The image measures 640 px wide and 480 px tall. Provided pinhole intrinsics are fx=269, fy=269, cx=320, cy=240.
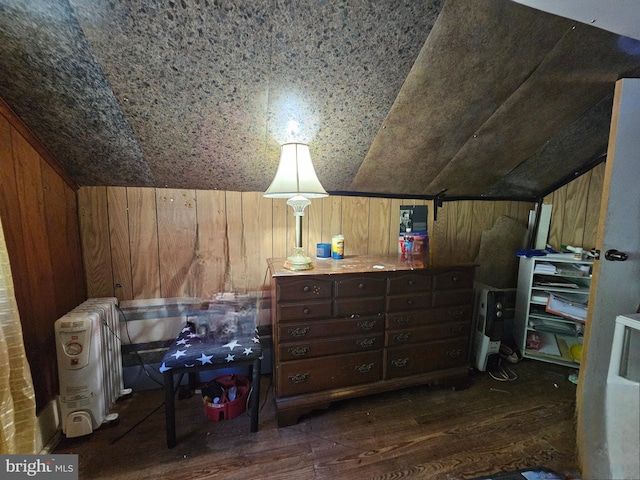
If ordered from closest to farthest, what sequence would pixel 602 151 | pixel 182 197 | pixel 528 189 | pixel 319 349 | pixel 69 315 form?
pixel 69 315
pixel 319 349
pixel 182 197
pixel 602 151
pixel 528 189

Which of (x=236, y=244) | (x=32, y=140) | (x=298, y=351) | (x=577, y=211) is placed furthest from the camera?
(x=577, y=211)

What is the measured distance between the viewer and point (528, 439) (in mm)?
1492

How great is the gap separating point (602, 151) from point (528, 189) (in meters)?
0.51

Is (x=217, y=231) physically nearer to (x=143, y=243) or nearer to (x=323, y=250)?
(x=143, y=243)

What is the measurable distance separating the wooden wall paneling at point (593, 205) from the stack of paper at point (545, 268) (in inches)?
15.5

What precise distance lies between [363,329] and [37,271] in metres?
1.77

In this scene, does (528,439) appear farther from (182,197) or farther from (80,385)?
(182,197)

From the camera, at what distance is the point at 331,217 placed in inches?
83.1

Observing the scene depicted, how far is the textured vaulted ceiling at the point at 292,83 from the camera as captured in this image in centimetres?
105

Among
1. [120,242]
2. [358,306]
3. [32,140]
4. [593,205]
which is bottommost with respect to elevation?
[358,306]

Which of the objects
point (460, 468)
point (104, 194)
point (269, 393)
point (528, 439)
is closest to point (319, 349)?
point (269, 393)

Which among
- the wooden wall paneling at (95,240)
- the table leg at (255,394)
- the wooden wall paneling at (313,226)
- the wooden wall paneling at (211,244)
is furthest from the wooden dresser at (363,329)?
the wooden wall paneling at (95,240)

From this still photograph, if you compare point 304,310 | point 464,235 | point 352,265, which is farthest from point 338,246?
point 464,235

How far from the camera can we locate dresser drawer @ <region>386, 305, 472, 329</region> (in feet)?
5.61
